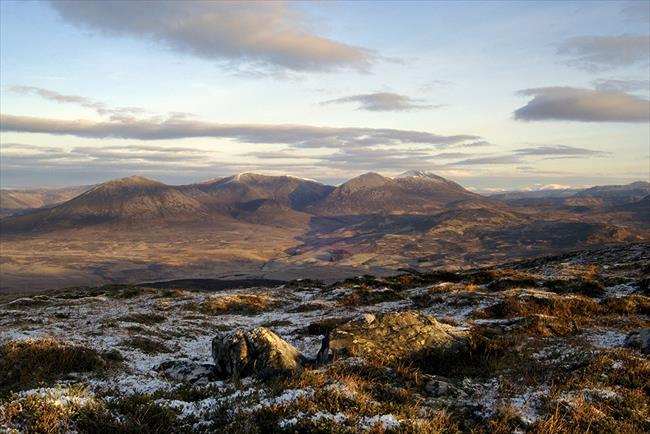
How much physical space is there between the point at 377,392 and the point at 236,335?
6.54 m

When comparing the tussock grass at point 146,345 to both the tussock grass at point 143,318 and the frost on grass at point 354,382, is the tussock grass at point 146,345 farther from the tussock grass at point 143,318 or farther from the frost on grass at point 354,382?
the tussock grass at point 143,318

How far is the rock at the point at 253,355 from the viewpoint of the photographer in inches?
547

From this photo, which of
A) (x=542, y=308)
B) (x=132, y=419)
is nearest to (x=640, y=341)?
(x=542, y=308)

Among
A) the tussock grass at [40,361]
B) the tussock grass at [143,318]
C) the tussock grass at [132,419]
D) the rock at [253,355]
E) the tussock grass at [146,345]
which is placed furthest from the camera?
the tussock grass at [143,318]

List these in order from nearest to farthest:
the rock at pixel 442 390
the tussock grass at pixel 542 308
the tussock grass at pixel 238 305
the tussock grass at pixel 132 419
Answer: the tussock grass at pixel 132 419 → the rock at pixel 442 390 → the tussock grass at pixel 542 308 → the tussock grass at pixel 238 305

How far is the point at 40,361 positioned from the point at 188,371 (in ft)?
18.9

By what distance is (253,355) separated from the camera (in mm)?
14781

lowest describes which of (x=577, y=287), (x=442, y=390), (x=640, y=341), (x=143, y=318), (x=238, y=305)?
(x=238, y=305)

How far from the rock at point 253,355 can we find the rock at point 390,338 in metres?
1.56

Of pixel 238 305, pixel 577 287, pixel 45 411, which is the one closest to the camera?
pixel 45 411

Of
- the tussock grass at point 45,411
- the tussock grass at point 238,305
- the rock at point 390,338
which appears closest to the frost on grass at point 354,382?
the tussock grass at point 45,411

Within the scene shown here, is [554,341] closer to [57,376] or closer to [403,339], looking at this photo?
[403,339]

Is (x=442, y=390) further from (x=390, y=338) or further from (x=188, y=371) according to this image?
(x=188, y=371)

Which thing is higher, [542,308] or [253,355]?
[253,355]
